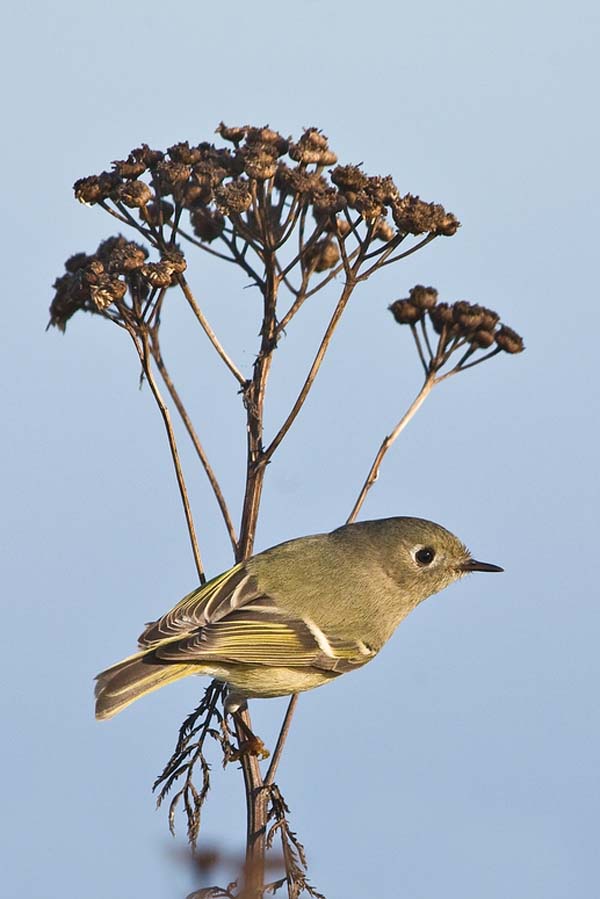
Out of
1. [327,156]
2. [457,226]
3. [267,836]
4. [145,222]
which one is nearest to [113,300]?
[145,222]

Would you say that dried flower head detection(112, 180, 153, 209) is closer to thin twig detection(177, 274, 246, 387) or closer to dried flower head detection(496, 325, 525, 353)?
thin twig detection(177, 274, 246, 387)

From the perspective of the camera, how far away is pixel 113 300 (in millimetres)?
3668

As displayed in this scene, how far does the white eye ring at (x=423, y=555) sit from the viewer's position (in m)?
4.57

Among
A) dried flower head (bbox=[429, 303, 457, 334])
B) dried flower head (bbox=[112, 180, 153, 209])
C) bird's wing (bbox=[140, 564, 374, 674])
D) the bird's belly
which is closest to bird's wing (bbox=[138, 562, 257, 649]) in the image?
bird's wing (bbox=[140, 564, 374, 674])

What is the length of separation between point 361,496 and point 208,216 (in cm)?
124

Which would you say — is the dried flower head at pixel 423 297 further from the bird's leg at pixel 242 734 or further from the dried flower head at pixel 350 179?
the bird's leg at pixel 242 734

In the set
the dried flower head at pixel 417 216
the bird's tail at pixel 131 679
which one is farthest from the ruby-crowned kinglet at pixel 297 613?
the dried flower head at pixel 417 216

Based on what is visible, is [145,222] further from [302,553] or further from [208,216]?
[302,553]

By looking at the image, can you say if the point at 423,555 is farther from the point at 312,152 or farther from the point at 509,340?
the point at 312,152

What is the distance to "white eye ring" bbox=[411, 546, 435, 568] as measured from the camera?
A: 4574mm

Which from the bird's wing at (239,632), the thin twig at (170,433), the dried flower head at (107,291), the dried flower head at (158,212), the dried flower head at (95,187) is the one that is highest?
the dried flower head at (95,187)

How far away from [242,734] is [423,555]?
1266mm

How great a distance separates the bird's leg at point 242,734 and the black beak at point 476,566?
4.05 ft

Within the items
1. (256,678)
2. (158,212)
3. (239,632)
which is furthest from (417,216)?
(256,678)
